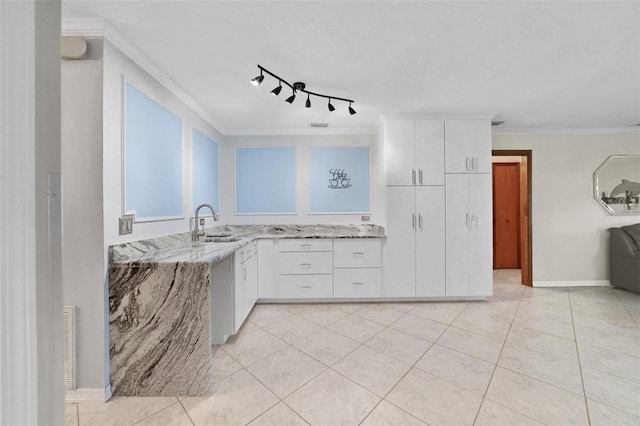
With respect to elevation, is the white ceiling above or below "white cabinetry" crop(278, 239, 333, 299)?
above

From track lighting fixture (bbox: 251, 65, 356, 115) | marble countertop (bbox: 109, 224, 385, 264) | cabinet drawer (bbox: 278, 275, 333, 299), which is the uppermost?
track lighting fixture (bbox: 251, 65, 356, 115)

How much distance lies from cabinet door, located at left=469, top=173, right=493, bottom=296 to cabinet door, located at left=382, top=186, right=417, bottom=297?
71 cm

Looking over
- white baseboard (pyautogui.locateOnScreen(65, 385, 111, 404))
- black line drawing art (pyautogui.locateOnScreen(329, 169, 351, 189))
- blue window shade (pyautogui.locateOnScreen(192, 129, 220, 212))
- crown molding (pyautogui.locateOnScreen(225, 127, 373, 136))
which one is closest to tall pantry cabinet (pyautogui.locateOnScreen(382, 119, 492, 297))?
crown molding (pyautogui.locateOnScreen(225, 127, 373, 136))

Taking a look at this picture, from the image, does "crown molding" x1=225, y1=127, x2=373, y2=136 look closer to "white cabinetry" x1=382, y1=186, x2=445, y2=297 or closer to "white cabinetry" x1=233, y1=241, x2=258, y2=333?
"white cabinetry" x1=382, y1=186, x2=445, y2=297

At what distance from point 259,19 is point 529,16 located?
163 cm

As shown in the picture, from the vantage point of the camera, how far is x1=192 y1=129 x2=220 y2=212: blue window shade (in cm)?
286

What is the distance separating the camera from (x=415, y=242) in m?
3.18

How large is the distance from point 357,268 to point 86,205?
2.61 meters

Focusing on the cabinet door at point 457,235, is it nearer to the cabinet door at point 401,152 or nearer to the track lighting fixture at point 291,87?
the cabinet door at point 401,152

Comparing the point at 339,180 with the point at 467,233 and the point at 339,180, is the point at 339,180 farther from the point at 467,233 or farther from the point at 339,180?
the point at 467,233

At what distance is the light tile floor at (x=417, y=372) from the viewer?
152 cm

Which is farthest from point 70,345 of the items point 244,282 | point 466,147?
point 466,147

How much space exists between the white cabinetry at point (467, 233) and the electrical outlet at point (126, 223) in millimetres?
3189

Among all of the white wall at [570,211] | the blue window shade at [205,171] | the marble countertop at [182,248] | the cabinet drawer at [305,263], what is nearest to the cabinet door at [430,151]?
the marble countertop at [182,248]
